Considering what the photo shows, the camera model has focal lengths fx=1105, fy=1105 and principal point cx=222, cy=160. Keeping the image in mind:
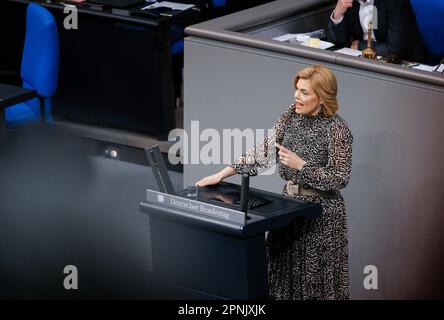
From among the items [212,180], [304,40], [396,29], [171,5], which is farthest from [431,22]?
[212,180]

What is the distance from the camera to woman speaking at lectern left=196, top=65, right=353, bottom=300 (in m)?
4.22

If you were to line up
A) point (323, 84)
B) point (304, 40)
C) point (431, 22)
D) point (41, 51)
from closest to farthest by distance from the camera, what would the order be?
point (323, 84), point (304, 40), point (431, 22), point (41, 51)

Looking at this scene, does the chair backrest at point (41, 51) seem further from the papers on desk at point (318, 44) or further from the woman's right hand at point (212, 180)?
the woman's right hand at point (212, 180)

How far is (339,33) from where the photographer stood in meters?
5.95

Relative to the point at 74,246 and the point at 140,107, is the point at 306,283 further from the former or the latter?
the point at 140,107

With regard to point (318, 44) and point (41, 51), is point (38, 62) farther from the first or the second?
point (318, 44)

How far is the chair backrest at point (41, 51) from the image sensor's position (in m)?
6.15

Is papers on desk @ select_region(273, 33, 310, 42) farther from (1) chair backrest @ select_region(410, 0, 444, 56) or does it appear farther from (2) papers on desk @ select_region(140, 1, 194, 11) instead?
(2) papers on desk @ select_region(140, 1, 194, 11)

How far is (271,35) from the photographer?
18.8ft

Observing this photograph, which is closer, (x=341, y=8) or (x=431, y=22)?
(x=341, y=8)

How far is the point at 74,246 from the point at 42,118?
1.05 meters

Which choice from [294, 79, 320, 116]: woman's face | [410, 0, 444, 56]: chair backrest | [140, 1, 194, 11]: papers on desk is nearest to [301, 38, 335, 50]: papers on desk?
[410, 0, 444, 56]: chair backrest

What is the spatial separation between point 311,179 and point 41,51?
2.50 m
